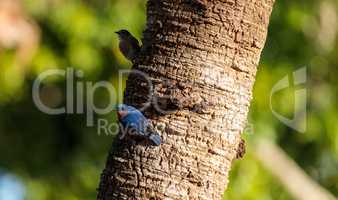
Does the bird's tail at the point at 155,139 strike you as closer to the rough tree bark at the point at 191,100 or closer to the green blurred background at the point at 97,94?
the rough tree bark at the point at 191,100

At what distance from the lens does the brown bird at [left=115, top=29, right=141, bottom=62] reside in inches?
147

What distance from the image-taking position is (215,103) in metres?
3.35

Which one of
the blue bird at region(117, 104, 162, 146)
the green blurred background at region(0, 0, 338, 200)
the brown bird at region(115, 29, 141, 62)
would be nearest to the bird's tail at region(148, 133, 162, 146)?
the blue bird at region(117, 104, 162, 146)

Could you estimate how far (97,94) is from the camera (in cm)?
823

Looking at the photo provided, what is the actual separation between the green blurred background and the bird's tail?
3440 mm

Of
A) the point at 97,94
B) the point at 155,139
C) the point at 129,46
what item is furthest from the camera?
the point at 97,94

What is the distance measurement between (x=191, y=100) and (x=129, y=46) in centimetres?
57

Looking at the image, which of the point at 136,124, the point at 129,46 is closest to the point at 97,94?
the point at 129,46

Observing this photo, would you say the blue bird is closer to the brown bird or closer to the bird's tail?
the bird's tail

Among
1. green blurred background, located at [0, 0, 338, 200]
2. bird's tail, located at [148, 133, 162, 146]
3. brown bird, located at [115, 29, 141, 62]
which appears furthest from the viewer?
green blurred background, located at [0, 0, 338, 200]

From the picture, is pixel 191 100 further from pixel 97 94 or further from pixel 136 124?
pixel 97 94

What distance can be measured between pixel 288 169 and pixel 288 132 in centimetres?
68

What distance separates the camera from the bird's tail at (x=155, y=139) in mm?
3291

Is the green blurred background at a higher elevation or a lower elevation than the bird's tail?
lower
